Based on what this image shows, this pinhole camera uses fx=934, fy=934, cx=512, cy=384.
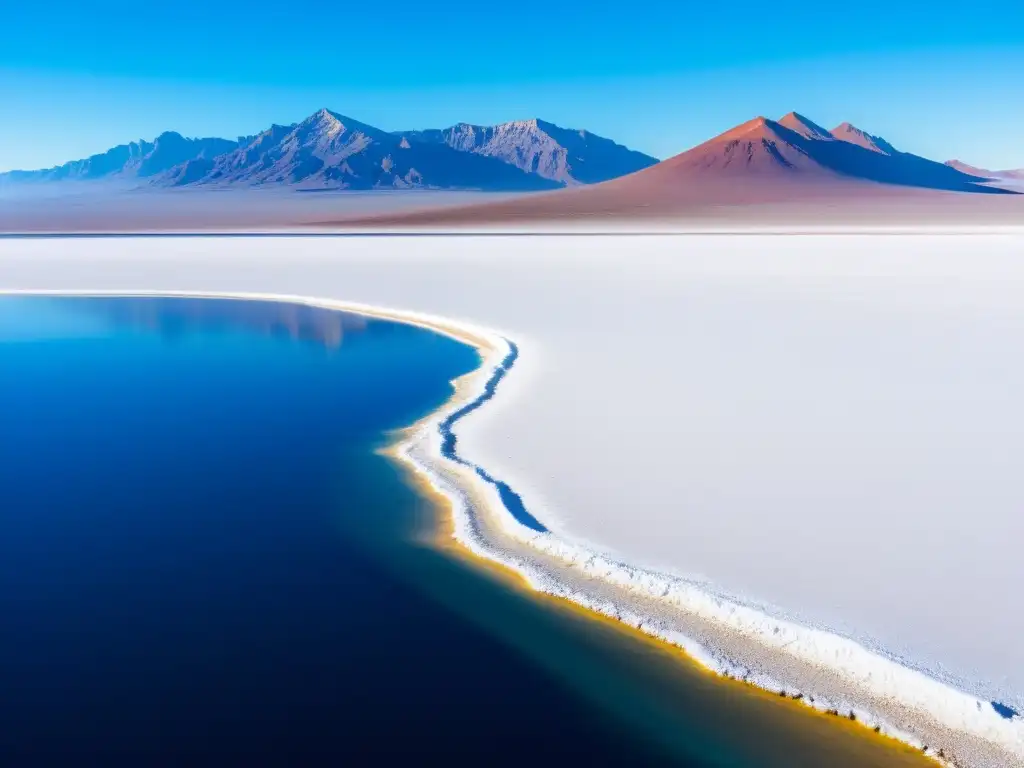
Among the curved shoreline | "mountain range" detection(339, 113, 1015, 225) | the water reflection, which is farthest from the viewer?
"mountain range" detection(339, 113, 1015, 225)

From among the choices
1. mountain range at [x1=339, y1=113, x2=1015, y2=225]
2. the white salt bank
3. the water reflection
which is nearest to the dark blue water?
the white salt bank

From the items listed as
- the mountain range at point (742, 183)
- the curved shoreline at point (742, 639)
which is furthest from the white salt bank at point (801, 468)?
the mountain range at point (742, 183)

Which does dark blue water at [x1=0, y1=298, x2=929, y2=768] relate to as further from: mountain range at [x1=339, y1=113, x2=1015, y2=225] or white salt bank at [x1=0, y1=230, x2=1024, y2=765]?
mountain range at [x1=339, y1=113, x2=1015, y2=225]

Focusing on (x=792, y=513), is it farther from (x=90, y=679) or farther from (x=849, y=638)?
(x=90, y=679)

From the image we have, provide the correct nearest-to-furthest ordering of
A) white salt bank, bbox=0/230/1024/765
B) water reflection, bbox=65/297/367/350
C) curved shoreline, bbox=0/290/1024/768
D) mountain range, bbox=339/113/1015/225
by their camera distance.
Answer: curved shoreline, bbox=0/290/1024/768
white salt bank, bbox=0/230/1024/765
water reflection, bbox=65/297/367/350
mountain range, bbox=339/113/1015/225

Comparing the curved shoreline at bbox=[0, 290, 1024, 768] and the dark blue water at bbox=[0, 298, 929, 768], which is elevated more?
the curved shoreline at bbox=[0, 290, 1024, 768]

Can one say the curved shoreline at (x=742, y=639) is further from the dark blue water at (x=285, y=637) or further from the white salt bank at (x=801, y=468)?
the dark blue water at (x=285, y=637)
